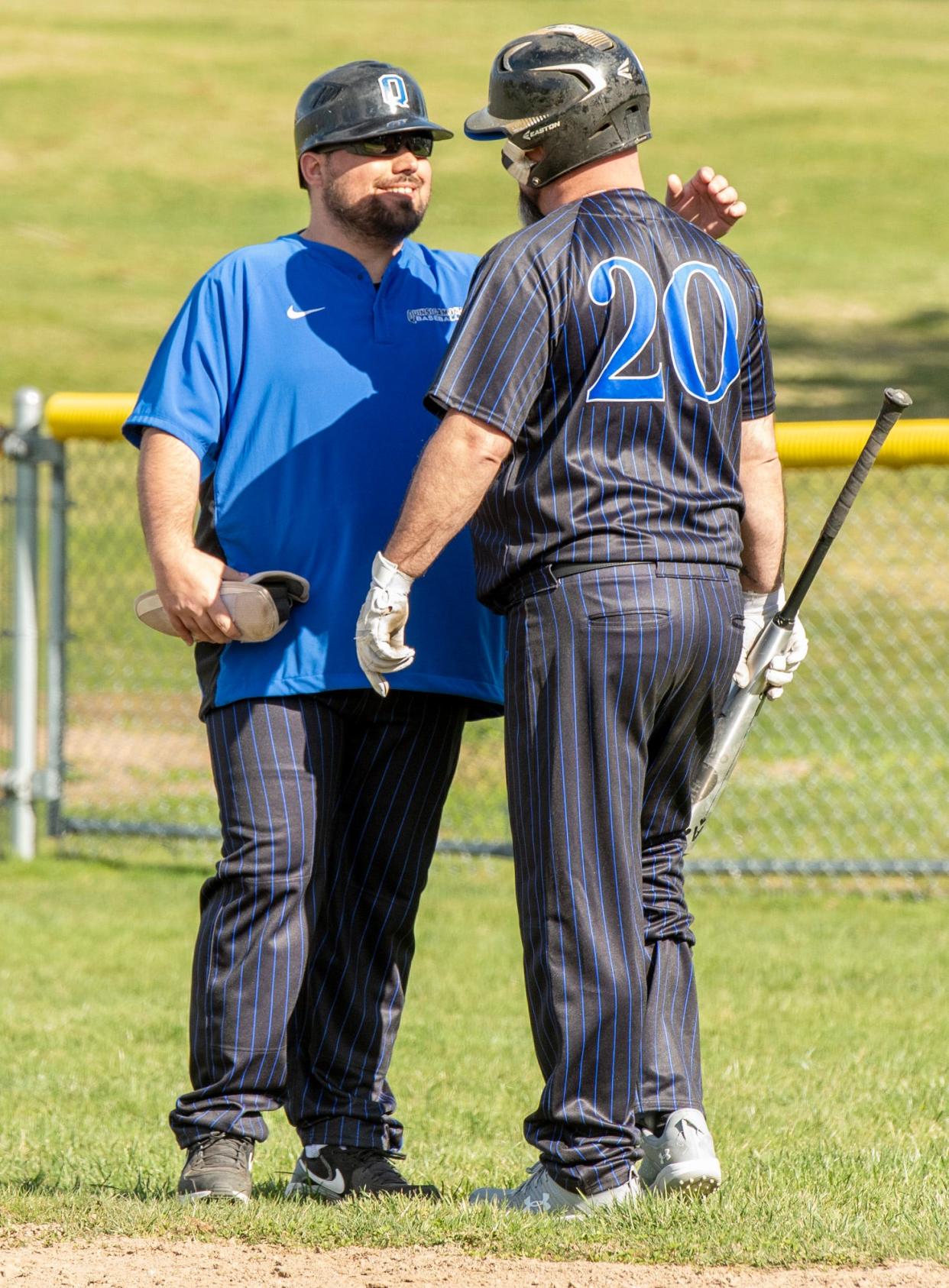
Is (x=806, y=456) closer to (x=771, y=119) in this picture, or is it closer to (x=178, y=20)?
(x=771, y=119)

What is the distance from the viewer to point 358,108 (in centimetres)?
385

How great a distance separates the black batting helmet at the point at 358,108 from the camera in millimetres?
3842

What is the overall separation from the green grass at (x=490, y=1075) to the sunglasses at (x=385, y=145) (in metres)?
2.18

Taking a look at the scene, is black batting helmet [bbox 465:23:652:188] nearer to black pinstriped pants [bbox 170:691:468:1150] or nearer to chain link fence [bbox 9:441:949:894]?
black pinstriped pants [bbox 170:691:468:1150]

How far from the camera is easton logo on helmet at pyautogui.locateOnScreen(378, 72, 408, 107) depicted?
388 cm

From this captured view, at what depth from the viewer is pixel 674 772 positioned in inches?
143

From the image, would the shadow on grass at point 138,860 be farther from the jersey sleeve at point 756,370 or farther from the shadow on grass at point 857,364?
the shadow on grass at point 857,364

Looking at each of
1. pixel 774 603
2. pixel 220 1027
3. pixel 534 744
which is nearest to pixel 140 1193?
pixel 220 1027

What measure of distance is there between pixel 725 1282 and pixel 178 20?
157 ft

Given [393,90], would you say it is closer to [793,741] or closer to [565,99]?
[565,99]

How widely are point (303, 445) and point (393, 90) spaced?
0.80m

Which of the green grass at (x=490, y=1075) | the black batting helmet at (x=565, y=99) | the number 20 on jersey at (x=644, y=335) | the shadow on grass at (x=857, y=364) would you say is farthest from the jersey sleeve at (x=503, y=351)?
the shadow on grass at (x=857, y=364)

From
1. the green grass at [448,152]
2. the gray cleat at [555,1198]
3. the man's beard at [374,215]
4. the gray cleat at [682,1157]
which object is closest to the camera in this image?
the gray cleat at [555,1198]

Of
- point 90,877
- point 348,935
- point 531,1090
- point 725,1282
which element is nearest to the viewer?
point 725,1282
